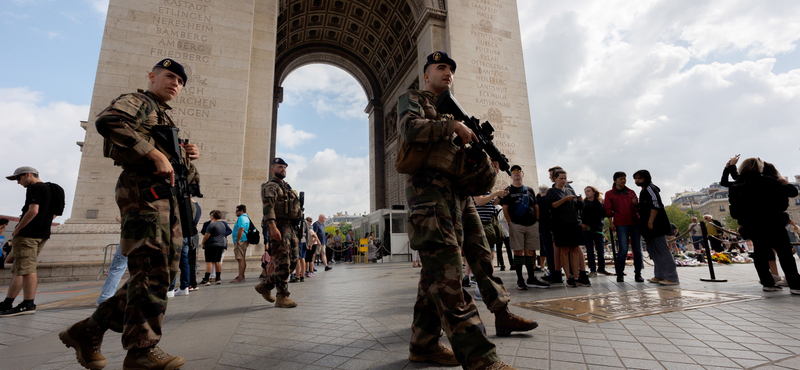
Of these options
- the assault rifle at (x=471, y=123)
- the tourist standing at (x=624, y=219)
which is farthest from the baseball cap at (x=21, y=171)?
the tourist standing at (x=624, y=219)

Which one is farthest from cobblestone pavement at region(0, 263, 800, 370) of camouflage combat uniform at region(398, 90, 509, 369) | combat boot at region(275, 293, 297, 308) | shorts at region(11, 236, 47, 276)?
shorts at region(11, 236, 47, 276)

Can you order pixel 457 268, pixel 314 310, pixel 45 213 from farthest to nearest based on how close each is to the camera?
pixel 45 213 → pixel 314 310 → pixel 457 268

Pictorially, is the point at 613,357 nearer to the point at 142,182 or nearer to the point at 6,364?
the point at 142,182

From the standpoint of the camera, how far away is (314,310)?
12.9 ft

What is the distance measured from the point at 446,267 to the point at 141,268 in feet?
6.07

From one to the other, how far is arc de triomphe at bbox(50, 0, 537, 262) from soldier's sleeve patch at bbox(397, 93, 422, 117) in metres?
10.6

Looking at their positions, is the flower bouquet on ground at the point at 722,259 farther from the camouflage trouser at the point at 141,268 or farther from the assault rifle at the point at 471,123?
the camouflage trouser at the point at 141,268

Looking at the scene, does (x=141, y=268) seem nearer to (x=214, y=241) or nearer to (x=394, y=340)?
(x=394, y=340)

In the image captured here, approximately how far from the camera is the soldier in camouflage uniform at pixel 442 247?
174cm

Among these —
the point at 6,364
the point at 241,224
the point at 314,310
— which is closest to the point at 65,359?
the point at 6,364

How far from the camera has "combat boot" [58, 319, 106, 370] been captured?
2.03m

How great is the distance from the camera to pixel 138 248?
6.90 feet

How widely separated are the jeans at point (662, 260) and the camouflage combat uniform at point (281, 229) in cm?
577

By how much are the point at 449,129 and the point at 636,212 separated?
5.91 m
